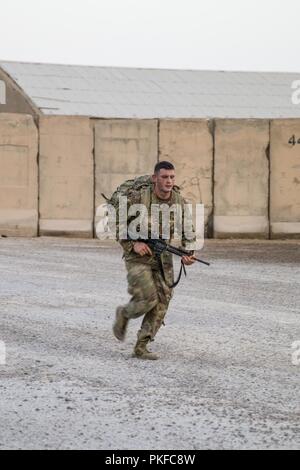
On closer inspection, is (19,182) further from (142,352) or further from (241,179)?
(142,352)

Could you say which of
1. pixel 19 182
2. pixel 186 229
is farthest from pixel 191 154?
pixel 186 229

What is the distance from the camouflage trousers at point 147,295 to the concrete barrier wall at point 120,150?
1331 centimetres

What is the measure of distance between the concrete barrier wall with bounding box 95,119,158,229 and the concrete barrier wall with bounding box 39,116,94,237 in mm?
198

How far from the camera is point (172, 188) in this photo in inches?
300

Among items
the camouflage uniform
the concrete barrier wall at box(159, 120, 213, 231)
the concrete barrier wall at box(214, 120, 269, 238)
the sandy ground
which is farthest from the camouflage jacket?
the concrete barrier wall at box(214, 120, 269, 238)

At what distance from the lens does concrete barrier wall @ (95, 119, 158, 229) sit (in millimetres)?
20859

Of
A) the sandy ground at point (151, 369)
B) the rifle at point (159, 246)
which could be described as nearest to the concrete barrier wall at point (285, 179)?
the sandy ground at point (151, 369)

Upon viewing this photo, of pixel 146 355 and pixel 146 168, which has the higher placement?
pixel 146 168

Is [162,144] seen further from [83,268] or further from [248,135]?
[83,268]

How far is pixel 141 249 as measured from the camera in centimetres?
739

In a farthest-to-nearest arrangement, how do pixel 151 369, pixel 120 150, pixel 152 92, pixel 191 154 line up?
1. pixel 152 92
2. pixel 191 154
3. pixel 120 150
4. pixel 151 369

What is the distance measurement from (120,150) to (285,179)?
12.1ft

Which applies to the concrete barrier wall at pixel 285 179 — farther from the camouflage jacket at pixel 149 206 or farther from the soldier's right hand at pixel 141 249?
the soldier's right hand at pixel 141 249
